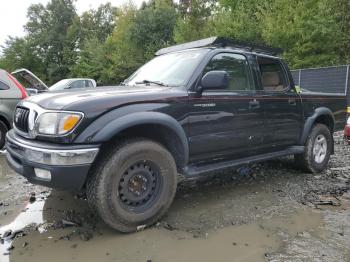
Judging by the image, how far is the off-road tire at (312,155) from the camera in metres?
5.90

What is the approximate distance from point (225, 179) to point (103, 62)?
111ft

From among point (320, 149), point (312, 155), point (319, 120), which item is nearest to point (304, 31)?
point (319, 120)

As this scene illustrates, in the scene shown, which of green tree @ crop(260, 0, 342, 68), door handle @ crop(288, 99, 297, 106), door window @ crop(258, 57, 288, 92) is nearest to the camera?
door window @ crop(258, 57, 288, 92)

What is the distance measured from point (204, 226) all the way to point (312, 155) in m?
2.90

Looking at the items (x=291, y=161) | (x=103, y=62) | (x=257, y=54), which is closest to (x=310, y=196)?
(x=291, y=161)

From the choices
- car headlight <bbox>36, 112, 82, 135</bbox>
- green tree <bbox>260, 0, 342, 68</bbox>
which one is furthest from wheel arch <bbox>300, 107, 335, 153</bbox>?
green tree <bbox>260, 0, 342, 68</bbox>

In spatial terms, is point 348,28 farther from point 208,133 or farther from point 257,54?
point 208,133

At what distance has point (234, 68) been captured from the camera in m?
4.85

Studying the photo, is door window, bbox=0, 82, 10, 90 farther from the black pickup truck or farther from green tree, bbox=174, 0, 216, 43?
green tree, bbox=174, 0, 216, 43

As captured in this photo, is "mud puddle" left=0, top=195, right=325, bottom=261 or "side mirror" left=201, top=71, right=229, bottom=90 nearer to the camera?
"mud puddle" left=0, top=195, right=325, bottom=261

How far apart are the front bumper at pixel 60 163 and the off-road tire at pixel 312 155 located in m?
3.78

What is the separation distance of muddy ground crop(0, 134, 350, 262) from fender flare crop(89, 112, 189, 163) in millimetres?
831

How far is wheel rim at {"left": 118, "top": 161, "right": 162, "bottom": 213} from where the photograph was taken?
3.66 meters

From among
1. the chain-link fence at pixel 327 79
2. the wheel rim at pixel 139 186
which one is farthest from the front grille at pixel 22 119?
the chain-link fence at pixel 327 79
